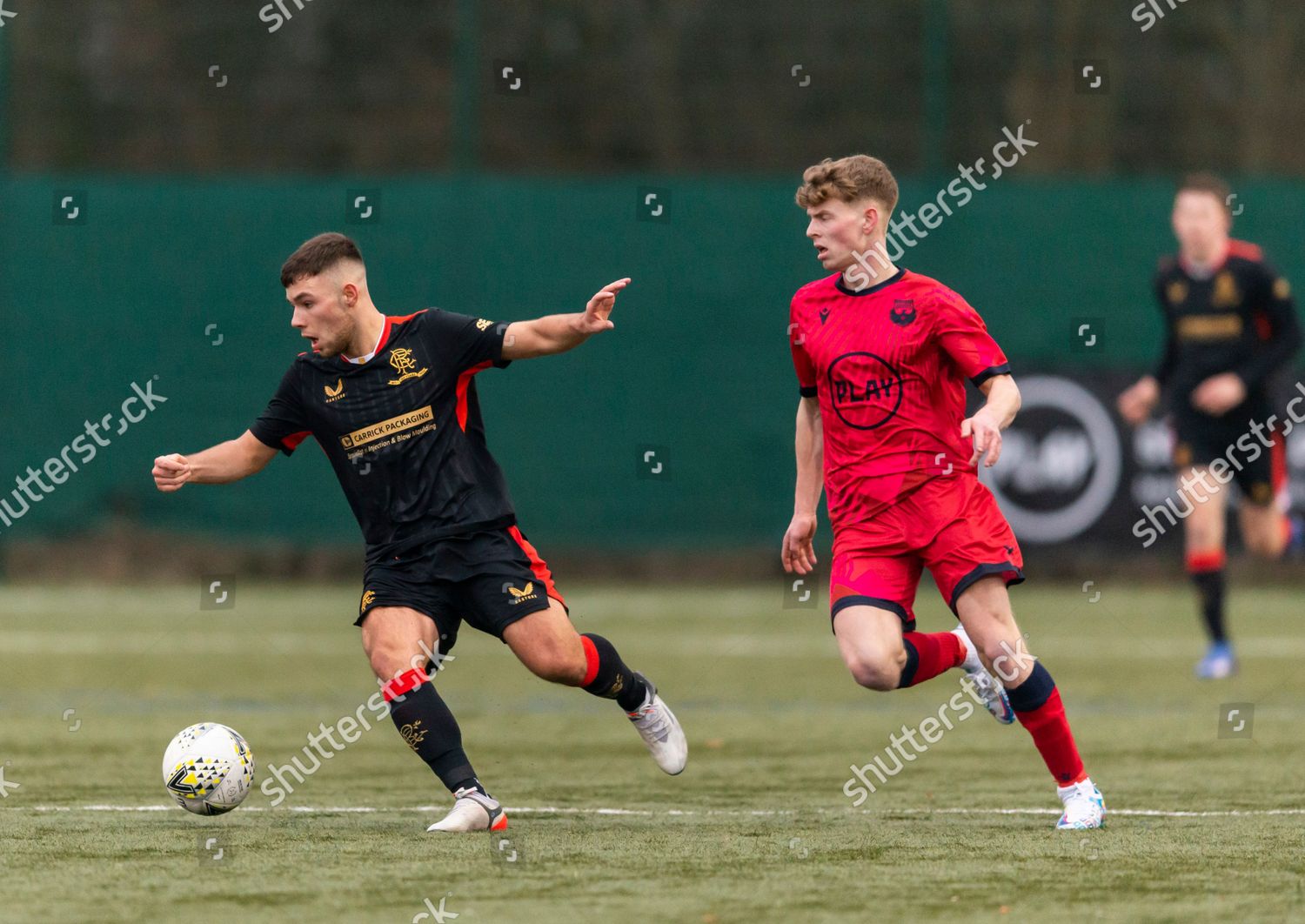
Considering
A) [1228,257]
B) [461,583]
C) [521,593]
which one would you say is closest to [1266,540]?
[1228,257]

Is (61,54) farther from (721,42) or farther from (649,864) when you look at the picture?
(649,864)

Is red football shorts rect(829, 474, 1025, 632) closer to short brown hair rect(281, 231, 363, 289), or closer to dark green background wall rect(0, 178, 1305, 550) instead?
short brown hair rect(281, 231, 363, 289)

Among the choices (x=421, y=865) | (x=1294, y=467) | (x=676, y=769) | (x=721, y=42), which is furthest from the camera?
(x=721, y=42)

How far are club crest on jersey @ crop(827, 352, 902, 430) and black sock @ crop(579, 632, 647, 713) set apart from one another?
1064 millimetres

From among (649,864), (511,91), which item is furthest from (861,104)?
(649,864)

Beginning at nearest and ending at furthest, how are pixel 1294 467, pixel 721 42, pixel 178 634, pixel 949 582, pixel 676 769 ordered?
pixel 949 582, pixel 676 769, pixel 178 634, pixel 1294 467, pixel 721 42

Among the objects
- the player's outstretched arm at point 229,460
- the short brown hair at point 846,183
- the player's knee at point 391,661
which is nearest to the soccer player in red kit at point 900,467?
the short brown hair at point 846,183

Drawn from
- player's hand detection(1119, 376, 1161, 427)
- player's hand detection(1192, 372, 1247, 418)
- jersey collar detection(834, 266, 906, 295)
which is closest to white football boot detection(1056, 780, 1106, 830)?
jersey collar detection(834, 266, 906, 295)

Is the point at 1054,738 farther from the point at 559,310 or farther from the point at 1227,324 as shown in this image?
the point at 559,310

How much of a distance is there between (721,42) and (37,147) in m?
5.49

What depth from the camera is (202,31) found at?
634 inches

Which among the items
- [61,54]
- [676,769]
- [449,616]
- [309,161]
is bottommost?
[676,769]

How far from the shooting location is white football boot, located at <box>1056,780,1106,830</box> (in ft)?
18.7

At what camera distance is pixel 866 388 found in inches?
232
